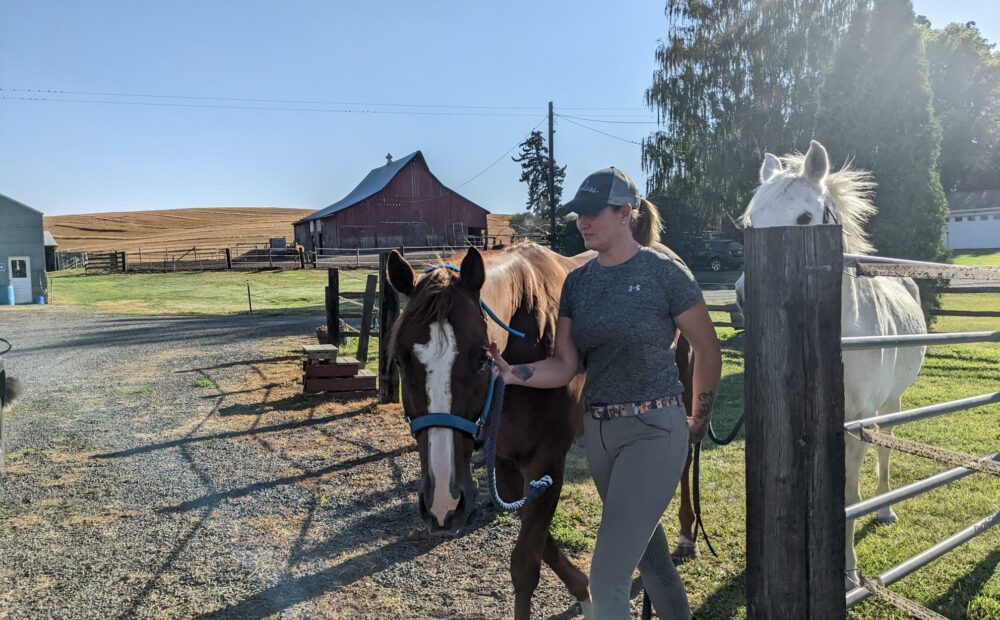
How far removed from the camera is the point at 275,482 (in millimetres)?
5562

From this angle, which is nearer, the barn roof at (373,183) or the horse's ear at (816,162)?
the horse's ear at (816,162)

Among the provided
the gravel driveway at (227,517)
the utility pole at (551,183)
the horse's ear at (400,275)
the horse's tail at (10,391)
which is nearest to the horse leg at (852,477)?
the gravel driveway at (227,517)

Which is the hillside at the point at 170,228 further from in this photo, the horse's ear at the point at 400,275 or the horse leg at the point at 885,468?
the horse's ear at the point at 400,275

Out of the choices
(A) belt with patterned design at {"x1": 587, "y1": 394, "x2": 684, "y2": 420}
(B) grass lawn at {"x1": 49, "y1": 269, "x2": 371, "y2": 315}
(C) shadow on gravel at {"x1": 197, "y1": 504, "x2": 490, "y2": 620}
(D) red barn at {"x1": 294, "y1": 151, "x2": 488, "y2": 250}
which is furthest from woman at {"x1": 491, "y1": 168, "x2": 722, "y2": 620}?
(D) red barn at {"x1": 294, "y1": 151, "x2": 488, "y2": 250}

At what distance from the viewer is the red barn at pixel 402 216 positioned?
4278cm

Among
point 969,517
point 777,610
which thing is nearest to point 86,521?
point 777,610

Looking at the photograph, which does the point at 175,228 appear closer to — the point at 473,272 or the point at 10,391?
the point at 10,391

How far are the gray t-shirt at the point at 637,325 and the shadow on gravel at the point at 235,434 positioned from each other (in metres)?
5.67

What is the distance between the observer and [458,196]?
147ft

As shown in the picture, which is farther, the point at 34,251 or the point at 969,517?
the point at 34,251

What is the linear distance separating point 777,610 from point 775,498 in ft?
1.14

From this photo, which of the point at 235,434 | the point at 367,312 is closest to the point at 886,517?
the point at 235,434

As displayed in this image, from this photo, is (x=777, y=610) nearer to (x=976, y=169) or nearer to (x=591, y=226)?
(x=591, y=226)

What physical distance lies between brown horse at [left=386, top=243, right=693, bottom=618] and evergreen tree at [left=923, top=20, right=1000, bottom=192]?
42.4 meters
